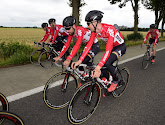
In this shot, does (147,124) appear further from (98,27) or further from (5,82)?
(5,82)

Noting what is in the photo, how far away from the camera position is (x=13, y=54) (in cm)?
700

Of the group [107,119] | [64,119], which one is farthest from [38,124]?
[107,119]

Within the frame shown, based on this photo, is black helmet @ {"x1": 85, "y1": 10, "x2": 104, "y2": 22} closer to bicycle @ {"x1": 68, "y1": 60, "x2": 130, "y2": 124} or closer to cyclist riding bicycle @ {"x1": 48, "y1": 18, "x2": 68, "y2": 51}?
bicycle @ {"x1": 68, "y1": 60, "x2": 130, "y2": 124}

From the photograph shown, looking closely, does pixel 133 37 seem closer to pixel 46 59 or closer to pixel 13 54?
pixel 46 59

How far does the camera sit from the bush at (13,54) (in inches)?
234

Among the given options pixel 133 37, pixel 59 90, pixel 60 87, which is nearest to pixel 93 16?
pixel 60 87

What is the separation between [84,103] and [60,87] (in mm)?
861

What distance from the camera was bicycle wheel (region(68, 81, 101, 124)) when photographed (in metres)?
2.57

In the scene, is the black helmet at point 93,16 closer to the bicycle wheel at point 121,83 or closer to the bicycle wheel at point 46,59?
the bicycle wheel at point 121,83

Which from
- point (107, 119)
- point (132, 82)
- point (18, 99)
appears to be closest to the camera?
point (107, 119)

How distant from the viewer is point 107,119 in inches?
110

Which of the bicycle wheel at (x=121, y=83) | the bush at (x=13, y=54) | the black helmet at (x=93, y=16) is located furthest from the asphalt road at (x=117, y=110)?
the bush at (x=13, y=54)

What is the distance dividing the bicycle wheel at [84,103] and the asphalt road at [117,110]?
13 centimetres

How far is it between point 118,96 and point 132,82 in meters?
1.24
